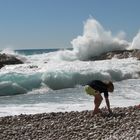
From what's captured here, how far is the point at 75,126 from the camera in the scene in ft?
35.6

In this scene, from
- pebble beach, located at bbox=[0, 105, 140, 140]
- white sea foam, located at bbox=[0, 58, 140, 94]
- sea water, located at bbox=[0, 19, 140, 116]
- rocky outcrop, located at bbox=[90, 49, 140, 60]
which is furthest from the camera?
rocky outcrop, located at bbox=[90, 49, 140, 60]

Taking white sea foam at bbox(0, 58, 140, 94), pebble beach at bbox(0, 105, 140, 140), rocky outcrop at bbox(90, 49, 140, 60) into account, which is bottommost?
pebble beach at bbox(0, 105, 140, 140)

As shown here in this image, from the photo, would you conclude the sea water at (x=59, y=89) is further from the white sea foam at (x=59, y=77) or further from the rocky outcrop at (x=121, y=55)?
the rocky outcrop at (x=121, y=55)

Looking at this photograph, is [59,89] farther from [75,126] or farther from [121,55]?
[121,55]

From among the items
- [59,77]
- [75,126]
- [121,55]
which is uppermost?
[121,55]

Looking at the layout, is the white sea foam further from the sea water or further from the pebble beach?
the pebble beach

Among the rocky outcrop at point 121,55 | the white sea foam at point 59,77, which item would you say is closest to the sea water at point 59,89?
the white sea foam at point 59,77

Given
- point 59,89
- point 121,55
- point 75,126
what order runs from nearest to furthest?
point 75,126, point 59,89, point 121,55

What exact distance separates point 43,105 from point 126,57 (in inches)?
1218

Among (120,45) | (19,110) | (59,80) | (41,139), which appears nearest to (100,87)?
(41,139)

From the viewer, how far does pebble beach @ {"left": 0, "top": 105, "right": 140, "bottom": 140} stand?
32.0ft

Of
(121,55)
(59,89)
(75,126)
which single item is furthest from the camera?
(121,55)

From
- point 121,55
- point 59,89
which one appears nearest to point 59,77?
point 59,89

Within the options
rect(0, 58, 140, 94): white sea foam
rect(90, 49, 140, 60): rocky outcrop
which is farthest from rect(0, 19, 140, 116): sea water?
rect(90, 49, 140, 60): rocky outcrop
